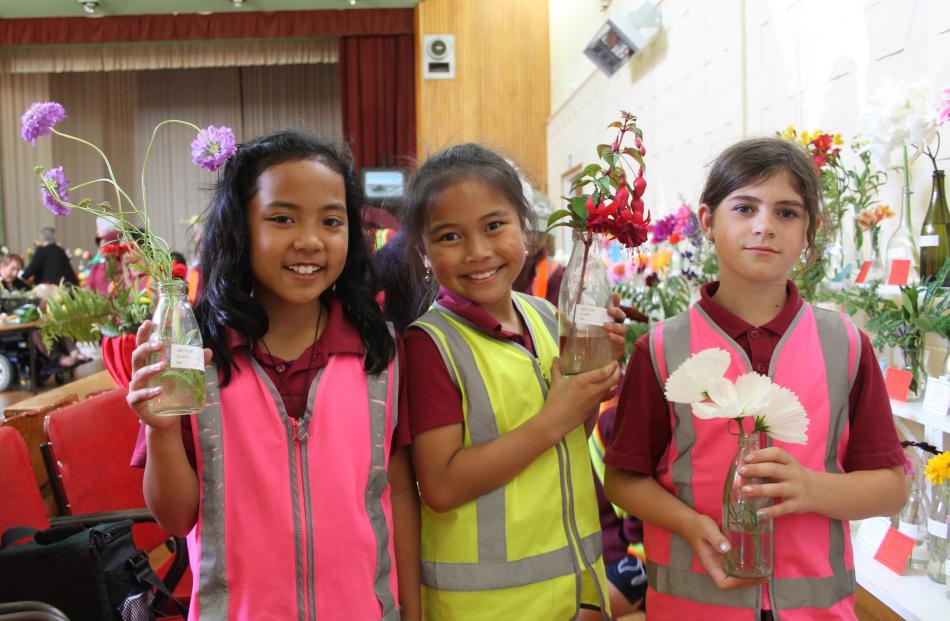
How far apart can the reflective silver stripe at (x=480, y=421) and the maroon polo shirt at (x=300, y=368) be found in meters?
0.10

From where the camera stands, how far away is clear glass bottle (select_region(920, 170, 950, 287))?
1.87 m

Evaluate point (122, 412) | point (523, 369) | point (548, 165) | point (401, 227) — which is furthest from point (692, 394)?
point (548, 165)

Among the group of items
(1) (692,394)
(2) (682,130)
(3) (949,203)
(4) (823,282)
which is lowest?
(1) (692,394)

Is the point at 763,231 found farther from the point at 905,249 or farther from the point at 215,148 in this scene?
the point at 905,249

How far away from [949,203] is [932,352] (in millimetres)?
400

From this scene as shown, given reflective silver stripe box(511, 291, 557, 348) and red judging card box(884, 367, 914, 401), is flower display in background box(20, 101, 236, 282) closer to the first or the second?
reflective silver stripe box(511, 291, 557, 348)

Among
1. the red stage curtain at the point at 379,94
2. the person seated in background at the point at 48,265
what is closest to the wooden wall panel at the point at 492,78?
the red stage curtain at the point at 379,94

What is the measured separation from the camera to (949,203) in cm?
195

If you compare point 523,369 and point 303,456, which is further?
point 523,369

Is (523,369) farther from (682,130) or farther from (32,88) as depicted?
(32,88)

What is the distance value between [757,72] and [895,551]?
2352 millimetres

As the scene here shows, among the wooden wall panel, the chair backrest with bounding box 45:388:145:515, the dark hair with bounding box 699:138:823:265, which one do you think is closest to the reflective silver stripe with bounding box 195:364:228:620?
the dark hair with bounding box 699:138:823:265

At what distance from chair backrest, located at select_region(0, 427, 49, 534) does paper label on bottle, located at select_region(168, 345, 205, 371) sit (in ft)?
3.16

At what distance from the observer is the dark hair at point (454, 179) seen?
1.29m
